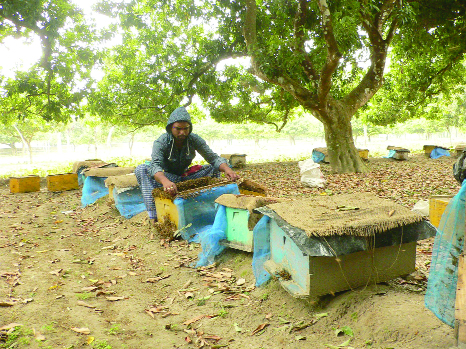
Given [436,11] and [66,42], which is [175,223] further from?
[66,42]

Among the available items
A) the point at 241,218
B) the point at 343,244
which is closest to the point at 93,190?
the point at 241,218

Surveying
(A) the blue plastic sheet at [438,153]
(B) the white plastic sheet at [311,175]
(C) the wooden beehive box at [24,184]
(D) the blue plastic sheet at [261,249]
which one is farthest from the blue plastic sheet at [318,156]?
(D) the blue plastic sheet at [261,249]

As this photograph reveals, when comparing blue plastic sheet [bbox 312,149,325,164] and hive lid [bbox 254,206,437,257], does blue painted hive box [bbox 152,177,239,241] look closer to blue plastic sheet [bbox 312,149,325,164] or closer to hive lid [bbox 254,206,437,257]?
hive lid [bbox 254,206,437,257]

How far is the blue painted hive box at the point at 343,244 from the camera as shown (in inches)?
106

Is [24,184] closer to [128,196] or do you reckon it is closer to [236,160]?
[128,196]

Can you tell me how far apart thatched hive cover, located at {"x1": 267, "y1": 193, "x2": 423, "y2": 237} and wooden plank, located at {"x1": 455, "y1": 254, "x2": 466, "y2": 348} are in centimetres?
74

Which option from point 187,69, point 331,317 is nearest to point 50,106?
point 187,69

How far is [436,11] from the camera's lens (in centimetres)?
1052

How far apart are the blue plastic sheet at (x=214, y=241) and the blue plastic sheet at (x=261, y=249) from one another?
901 mm

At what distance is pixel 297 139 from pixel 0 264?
8333 centimetres

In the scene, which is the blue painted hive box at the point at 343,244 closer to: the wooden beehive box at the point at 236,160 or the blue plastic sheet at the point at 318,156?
the wooden beehive box at the point at 236,160

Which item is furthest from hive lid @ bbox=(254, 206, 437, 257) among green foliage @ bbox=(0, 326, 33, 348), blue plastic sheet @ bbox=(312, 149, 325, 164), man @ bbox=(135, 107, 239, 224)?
blue plastic sheet @ bbox=(312, 149, 325, 164)

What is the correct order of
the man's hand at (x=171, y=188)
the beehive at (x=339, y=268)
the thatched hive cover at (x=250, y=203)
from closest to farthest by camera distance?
the beehive at (x=339, y=268) → the thatched hive cover at (x=250, y=203) → the man's hand at (x=171, y=188)

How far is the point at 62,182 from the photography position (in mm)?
11172
